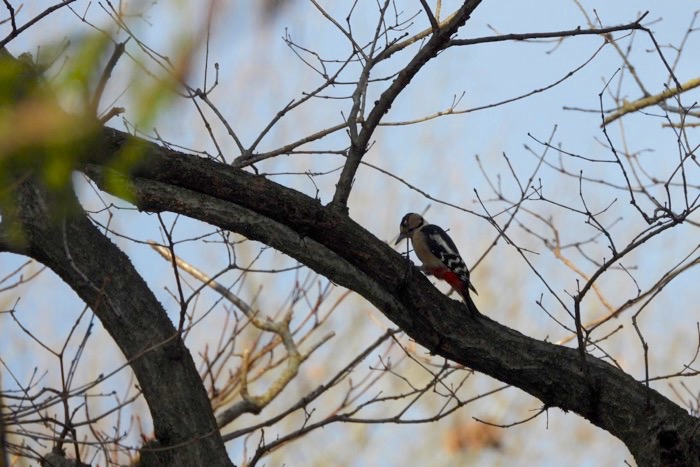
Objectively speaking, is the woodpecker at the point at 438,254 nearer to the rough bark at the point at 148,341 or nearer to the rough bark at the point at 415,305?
the rough bark at the point at 415,305

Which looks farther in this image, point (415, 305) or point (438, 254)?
Result: point (438, 254)

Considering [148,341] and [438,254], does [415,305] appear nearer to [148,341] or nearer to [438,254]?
[148,341]

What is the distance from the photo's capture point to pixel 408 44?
4.37 m

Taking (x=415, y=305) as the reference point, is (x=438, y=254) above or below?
above

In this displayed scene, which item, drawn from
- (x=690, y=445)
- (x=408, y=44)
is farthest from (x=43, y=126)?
(x=408, y=44)

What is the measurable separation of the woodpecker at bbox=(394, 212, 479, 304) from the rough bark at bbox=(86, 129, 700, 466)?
4.38ft

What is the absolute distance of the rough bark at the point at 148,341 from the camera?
3752 mm

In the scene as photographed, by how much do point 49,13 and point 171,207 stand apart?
3.87ft

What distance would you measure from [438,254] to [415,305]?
209cm

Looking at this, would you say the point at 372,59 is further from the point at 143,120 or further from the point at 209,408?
the point at 143,120

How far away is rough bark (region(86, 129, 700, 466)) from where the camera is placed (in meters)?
3.52

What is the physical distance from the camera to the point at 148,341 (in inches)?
147

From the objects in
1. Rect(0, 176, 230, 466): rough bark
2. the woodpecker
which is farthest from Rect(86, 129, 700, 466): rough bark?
the woodpecker

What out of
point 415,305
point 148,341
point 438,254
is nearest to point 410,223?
point 438,254
